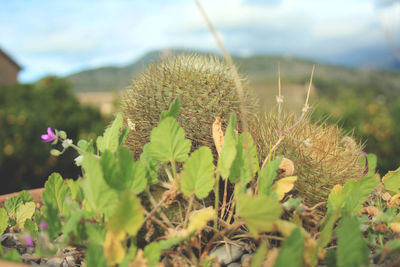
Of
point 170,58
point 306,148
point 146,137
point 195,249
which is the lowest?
point 195,249

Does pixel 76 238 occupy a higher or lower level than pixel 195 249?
higher

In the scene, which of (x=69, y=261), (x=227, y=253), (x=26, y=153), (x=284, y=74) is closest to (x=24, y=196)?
(x=69, y=261)

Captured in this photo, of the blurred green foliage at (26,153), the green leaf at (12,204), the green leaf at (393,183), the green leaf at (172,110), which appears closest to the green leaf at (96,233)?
the green leaf at (172,110)

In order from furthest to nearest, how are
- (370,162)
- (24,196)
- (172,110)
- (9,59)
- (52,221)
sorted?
(9,59), (370,162), (24,196), (172,110), (52,221)

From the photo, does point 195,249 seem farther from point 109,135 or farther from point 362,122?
point 362,122

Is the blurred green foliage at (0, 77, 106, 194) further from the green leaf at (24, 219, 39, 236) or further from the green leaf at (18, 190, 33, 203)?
the green leaf at (24, 219, 39, 236)

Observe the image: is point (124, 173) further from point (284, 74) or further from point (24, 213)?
point (284, 74)

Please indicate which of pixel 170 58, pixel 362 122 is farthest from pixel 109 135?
pixel 362 122
